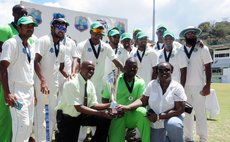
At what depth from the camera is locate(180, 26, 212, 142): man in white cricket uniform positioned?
6.28 m

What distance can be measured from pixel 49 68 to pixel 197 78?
3.13m

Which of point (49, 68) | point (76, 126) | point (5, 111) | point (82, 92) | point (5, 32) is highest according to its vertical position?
point (5, 32)

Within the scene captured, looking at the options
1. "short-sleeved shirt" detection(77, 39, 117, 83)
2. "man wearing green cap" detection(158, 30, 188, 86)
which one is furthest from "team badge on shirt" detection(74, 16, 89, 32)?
"man wearing green cap" detection(158, 30, 188, 86)

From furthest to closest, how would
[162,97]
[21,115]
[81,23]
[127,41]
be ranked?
[81,23], [127,41], [162,97], [21,115]

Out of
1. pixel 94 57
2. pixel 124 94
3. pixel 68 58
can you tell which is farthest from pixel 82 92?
pixel 94 57

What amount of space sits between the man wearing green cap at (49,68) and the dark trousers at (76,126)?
598mm

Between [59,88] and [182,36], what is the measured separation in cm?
285

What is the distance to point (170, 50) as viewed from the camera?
6750mm

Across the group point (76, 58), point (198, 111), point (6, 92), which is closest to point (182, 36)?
point (198, 111)

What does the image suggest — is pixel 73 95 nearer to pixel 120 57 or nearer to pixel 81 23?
pixel 120 57

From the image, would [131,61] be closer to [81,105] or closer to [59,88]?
[81,105]

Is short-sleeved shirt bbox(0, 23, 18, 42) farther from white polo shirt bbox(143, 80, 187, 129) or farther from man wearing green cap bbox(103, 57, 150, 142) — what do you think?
white polo shirt bbox(143, 80, 187, 129)

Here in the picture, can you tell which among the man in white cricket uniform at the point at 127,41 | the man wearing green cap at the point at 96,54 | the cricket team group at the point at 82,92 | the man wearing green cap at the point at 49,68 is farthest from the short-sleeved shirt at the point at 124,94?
the man in white cricket uniform at the point at 127,41

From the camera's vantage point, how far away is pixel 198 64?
640 centimetres
